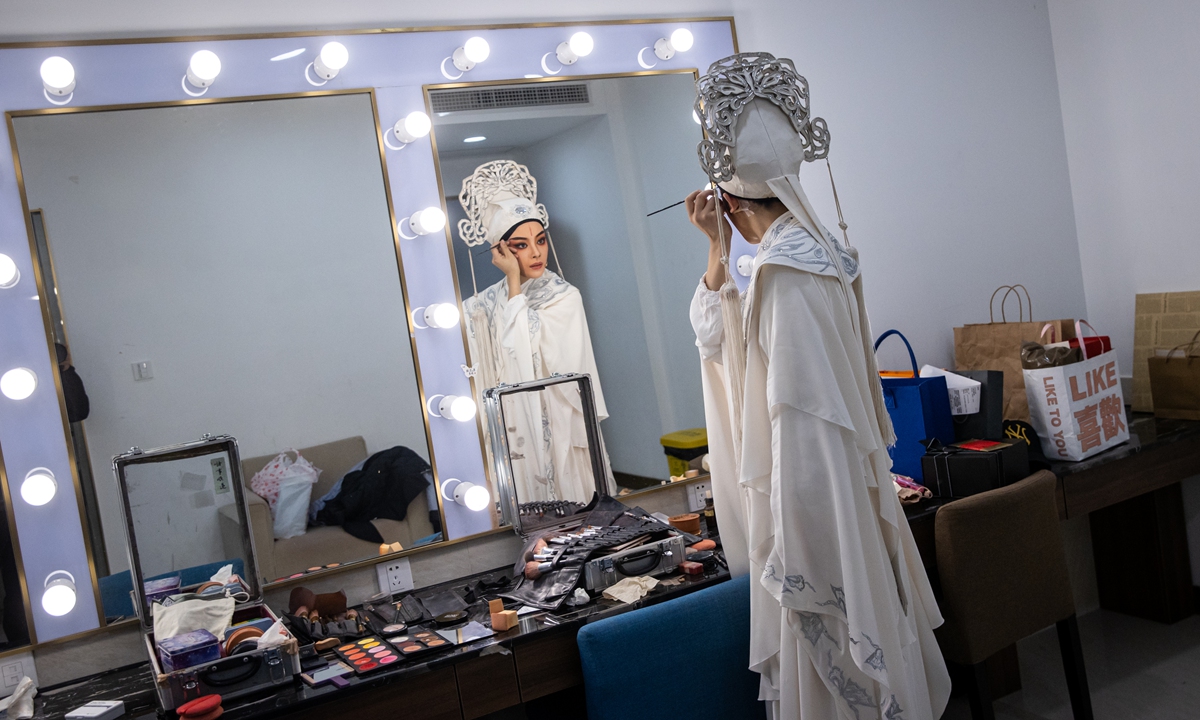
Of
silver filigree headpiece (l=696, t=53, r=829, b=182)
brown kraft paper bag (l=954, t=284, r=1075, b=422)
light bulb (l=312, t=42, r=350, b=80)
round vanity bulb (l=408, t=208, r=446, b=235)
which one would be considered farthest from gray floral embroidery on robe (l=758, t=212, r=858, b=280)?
brown kraft paper bag (l=954, t=284, r=1075, b=422)

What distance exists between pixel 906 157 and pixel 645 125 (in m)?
0.97

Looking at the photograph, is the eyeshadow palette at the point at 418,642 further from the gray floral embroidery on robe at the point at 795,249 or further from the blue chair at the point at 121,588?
the gray floral embroidery on robe at the point at 795,249

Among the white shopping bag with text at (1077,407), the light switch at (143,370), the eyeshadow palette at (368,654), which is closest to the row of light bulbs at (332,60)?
the light switch at (143,370)

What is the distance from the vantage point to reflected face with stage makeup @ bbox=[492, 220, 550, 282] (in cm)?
223

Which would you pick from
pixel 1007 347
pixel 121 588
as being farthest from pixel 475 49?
pixel 1007 347

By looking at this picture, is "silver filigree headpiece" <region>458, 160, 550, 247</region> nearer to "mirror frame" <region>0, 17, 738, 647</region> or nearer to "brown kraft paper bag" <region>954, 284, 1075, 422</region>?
"mirror frame" <region>0, 17, 738, 647</region>

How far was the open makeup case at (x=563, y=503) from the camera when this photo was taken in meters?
1.93

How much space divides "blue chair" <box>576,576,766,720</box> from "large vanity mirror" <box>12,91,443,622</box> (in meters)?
0.67

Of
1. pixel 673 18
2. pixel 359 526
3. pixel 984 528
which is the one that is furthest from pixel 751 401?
A: pixel 673 18

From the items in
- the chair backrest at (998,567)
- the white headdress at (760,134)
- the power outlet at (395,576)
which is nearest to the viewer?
the white headdress at (760,134)

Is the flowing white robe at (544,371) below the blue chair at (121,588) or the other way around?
the other way around

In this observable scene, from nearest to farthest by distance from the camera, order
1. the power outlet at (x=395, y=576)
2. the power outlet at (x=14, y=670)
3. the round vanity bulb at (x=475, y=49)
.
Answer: the power outlet at (x=14, y=670) < the power outlet at (x=395, y=576) < the round vanity bulb at (x=475, y=49)

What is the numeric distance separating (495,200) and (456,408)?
0.54 m

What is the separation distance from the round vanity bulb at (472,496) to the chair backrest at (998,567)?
3.58ft
